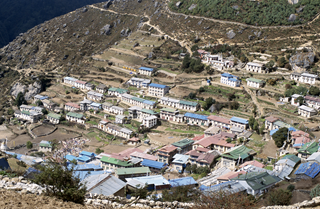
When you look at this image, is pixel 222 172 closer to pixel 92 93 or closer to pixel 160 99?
pixel 160 99

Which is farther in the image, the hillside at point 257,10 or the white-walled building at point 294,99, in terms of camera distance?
the hillside at point 257,10

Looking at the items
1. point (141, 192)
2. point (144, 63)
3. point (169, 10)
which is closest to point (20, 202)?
point (141, 192)

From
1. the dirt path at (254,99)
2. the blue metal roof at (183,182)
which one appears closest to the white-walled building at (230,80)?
the dirt path at (254,99)

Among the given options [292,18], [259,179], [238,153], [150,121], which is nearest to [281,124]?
[238,153]

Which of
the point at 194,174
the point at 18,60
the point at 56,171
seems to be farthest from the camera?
the point at 18,60

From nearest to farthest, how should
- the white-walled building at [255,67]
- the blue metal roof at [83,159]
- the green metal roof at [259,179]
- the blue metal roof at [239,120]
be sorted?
the green metal roof at [259,179], the blue metal roof at [83,159], the blue metal roof at [239,120], the white-walled building at [255,67]

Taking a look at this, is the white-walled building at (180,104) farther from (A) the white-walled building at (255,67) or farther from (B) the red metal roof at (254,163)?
(B) the red metal roof at (254,163)

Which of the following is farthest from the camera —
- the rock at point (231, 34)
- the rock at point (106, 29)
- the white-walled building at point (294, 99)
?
the rock at point (106, 29)

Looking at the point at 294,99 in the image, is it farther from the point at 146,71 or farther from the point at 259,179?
the point at 146,71
